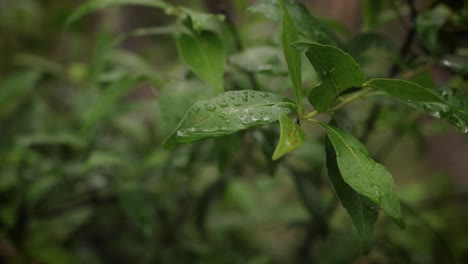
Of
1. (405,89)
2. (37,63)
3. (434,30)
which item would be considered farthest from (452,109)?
(37,63)

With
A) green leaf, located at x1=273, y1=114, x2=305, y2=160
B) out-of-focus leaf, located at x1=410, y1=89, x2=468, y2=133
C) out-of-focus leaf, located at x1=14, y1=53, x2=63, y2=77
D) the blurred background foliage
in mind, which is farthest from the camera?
out-of-focus leaf, located at x1=14, y1=53, x2=63, y2=77

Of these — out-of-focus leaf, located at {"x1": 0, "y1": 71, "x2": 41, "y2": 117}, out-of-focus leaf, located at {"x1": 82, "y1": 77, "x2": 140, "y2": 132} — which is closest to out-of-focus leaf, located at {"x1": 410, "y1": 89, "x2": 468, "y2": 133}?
out-of-focus leaf, located at {"x1": 82, "y1": 77, "x2": 140, "y2": 132}

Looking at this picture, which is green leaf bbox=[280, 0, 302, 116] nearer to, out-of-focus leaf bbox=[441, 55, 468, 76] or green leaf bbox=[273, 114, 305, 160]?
green leaf bbox=[273, 114, 305, 160]

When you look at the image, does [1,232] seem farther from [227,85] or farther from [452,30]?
[452,30]

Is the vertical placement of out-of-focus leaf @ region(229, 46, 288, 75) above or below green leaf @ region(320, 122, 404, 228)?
above

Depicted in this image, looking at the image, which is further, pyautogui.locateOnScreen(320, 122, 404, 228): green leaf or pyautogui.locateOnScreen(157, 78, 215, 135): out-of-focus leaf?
pyautogui.locateOnScreen(157, 78, 215, 135): out-of-focus leaf

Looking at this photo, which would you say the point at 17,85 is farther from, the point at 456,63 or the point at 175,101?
the point at 456,63
